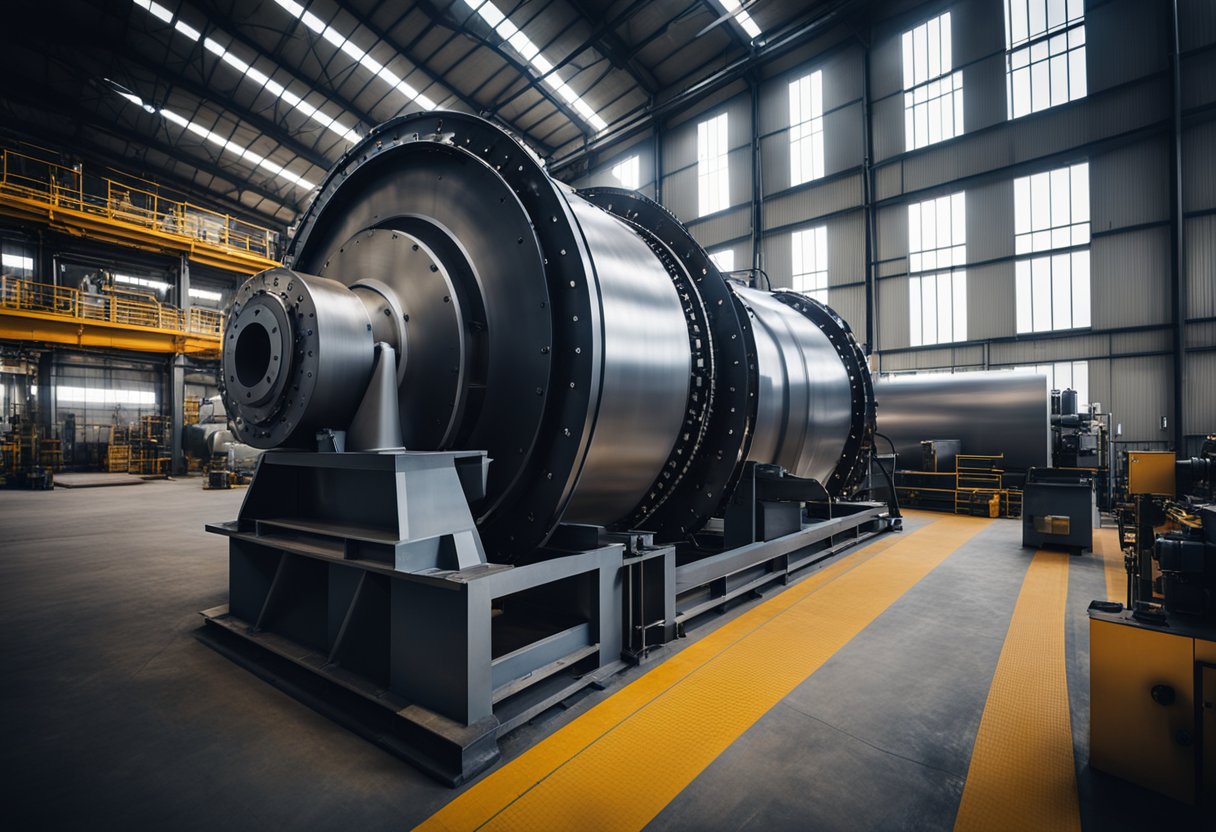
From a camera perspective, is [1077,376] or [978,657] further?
[1077,376]

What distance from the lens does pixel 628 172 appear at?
19.6 m

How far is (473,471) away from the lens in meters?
2.45

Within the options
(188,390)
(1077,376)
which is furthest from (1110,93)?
(188,390)

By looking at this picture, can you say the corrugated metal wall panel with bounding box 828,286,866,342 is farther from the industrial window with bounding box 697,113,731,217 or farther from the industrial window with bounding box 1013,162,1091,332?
the industrial window with bounding box 697,113,731,217

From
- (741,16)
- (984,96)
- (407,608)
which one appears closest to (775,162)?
(741,16)

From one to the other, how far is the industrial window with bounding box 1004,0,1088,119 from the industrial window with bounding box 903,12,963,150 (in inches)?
42.2

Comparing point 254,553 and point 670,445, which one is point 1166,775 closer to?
point 670,445

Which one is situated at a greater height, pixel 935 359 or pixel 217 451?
pixel 935 359

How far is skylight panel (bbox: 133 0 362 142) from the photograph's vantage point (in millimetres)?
14055

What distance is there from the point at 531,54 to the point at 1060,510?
1619 cm

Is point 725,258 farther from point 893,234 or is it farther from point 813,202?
point 893,234

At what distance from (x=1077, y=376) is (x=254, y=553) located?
585 inches

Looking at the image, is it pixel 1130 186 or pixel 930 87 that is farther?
pixel 930 87

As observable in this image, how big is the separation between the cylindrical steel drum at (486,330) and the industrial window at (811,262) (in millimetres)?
13140
